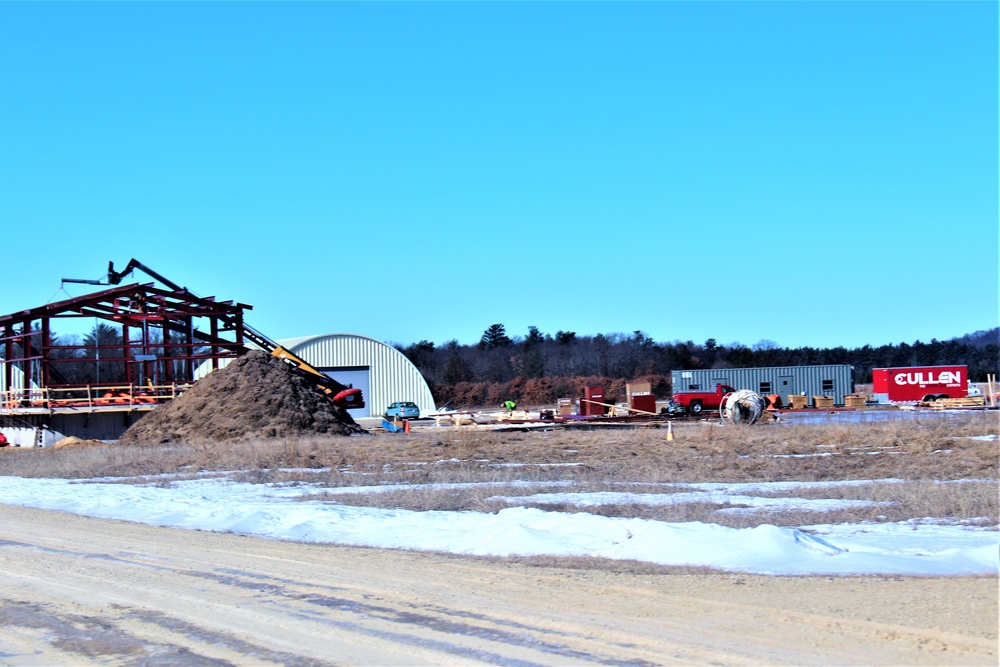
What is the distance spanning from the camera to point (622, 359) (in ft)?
387

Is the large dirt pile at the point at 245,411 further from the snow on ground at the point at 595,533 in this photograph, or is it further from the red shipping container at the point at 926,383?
the red shipping container at the point at 926,383

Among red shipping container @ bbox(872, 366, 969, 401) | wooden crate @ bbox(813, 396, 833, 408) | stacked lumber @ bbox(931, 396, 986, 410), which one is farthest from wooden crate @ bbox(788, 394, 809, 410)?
stacked lumber @ bbox(931, 396, 986, 410)

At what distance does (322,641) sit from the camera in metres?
7.49

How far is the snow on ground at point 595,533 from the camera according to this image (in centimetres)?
1012

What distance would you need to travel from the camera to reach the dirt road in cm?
694

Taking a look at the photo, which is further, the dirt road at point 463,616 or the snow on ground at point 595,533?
the snow on ground at point 595,533

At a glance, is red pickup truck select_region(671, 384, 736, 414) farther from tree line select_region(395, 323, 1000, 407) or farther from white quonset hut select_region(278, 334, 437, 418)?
tree line select_region(395, 323, 1000, 407)

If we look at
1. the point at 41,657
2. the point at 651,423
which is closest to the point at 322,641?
the point at 41,657

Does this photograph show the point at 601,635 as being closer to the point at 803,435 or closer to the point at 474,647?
the point at 474,647

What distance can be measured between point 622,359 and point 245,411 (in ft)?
281

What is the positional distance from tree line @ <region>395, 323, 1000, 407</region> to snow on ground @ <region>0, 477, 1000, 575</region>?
77.9 metres

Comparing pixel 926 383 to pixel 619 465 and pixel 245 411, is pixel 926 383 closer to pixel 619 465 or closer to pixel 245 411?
pixel 619 465

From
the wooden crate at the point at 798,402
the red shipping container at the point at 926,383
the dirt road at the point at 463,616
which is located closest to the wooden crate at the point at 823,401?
the wooden crate at the point at 798,402

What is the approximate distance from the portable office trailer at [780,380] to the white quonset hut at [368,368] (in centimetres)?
1920
